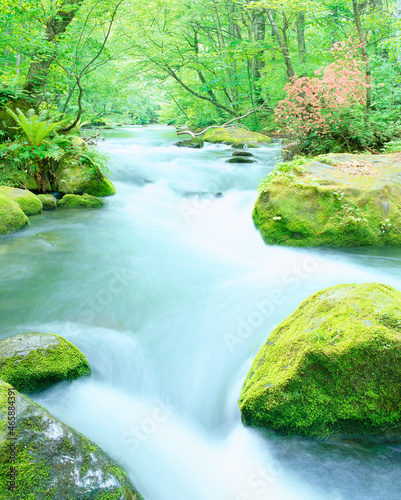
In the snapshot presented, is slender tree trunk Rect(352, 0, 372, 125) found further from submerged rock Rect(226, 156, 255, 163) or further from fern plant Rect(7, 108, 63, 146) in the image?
fern plant Rect(7, 108, 63, 146)

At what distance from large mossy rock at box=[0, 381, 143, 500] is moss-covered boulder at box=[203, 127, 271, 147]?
43.1ft

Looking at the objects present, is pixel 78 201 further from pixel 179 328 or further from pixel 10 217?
pixel 179 328

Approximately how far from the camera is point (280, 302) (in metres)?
4.18

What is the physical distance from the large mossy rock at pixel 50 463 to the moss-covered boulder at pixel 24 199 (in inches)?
223

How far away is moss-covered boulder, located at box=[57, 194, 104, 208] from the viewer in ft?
25.2

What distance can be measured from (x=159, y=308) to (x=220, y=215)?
150 inches

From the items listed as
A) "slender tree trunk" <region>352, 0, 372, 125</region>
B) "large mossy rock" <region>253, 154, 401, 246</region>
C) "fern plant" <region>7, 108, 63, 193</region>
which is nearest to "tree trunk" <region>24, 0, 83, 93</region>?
"fern plant" <region>7, 108, 63, 193</region>

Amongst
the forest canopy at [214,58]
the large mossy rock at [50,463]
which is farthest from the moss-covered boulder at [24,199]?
the large mossy rock at [50,463]

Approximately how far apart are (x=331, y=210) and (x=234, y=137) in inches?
386

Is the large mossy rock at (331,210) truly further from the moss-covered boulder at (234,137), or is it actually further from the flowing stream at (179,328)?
the moss-covered boulder at (234,137)

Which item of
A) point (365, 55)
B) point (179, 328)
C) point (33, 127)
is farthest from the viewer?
point (365, 55)

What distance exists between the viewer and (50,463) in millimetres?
1731

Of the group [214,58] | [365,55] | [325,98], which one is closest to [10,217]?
[325,98]

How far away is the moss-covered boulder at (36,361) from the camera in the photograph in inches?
106
